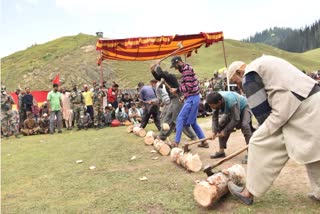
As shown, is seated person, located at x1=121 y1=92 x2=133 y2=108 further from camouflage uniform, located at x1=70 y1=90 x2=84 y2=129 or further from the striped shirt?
the striped shirt

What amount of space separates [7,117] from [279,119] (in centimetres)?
1226

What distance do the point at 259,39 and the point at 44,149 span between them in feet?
588

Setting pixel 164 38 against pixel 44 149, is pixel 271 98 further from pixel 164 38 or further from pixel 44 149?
pixel 164 38

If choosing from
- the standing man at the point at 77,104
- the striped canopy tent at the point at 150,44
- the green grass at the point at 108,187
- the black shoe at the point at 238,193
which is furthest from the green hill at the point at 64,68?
the black shoe at the point at 238,193

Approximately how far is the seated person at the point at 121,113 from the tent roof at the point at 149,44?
8.08 ft

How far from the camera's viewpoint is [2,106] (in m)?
13.8

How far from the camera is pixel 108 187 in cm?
560

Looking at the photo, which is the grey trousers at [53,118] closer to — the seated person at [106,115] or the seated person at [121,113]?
the seated person at [106,115]

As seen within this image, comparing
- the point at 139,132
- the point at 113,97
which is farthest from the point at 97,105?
the point at 139,132

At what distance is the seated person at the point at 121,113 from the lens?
15.4 meters

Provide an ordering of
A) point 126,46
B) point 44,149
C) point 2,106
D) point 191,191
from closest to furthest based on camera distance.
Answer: point 191,191, point 44,149, point 126,46, point 2,106

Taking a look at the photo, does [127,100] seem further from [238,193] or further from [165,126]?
[238,193]

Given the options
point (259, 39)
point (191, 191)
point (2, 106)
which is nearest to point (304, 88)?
point (191, 191)

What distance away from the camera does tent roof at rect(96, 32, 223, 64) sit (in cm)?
1283
